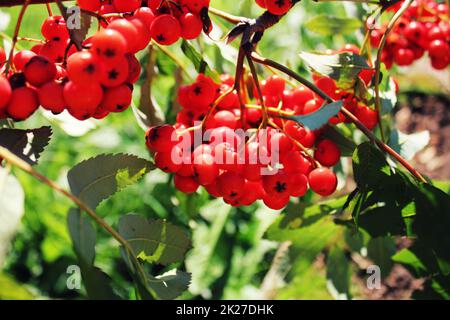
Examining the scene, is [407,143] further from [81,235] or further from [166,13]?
[81,235]

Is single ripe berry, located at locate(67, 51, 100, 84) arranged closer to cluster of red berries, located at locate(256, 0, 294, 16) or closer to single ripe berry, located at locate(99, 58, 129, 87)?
single ripe berry, located at locate(99, 58, 129, 87)

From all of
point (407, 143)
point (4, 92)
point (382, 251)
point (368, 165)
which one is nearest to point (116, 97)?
point (4, 92)

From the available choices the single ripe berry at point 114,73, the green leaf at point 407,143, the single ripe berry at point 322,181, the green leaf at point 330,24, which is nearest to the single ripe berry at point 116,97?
the single ripe berry at point 114,73

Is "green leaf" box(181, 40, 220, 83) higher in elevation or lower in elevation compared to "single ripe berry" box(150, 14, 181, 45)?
lower

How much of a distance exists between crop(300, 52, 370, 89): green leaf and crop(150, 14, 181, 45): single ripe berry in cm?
26

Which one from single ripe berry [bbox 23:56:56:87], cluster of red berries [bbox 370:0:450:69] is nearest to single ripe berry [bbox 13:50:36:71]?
single ripe berry [bbox 23:56:56:87]

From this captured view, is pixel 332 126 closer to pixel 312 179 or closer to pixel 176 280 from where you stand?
pixel 312 179

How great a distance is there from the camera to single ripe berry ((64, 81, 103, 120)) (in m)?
0.79

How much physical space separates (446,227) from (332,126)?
30 cm

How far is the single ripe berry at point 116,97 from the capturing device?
2.74ft

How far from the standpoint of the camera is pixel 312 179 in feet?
3.33

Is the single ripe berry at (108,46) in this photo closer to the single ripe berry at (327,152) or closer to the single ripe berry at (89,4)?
the single ripe berry at (89,4)
